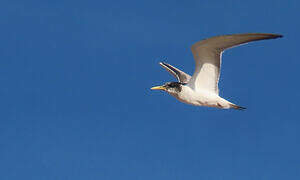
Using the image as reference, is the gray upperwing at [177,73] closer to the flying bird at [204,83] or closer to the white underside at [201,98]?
the flying bird at [204,83]

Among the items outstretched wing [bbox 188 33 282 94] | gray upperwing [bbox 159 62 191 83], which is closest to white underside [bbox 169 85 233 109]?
outstretched wing [bbox 188 33 282 94]

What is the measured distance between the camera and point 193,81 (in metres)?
29.7

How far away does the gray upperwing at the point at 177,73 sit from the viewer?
34.0m

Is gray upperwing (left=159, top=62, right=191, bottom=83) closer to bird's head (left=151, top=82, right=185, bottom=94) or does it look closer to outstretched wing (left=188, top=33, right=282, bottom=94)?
bird's head (left=151, top=82, right=185, bottom=94)

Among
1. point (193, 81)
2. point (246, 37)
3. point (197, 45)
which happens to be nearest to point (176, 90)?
point (193, 81)

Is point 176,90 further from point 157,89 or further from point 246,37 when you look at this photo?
point 246,37

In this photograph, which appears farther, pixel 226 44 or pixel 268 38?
pixel 226 44

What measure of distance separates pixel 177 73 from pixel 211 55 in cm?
607

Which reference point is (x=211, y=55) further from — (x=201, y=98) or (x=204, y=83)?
(x=201, y=98)

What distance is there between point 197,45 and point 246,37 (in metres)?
2.99

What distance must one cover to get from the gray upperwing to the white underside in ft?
14.6

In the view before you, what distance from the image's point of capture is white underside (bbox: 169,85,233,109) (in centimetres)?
2888

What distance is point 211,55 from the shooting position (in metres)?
28.4

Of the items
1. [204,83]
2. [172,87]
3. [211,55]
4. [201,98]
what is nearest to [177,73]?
[172,87]
